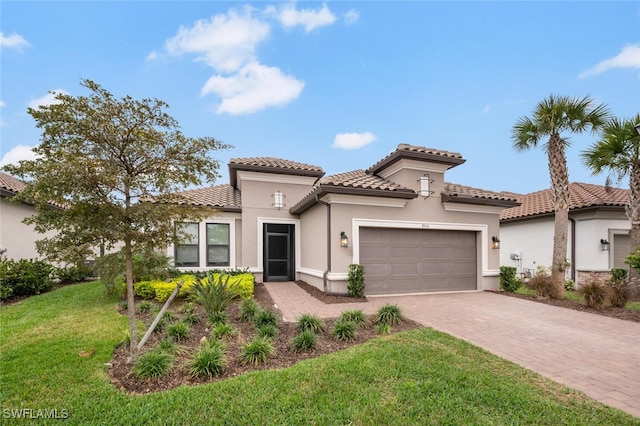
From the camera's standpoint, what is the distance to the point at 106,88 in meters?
4.30

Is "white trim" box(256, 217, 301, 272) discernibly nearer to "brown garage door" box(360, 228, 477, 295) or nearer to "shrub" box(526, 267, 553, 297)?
"brown garage door" box(360, 228, 477, 295)

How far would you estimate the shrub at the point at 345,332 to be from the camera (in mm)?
5527

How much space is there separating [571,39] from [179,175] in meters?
13.2

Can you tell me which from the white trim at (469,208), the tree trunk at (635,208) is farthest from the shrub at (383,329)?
the tree trunk at (635,208)

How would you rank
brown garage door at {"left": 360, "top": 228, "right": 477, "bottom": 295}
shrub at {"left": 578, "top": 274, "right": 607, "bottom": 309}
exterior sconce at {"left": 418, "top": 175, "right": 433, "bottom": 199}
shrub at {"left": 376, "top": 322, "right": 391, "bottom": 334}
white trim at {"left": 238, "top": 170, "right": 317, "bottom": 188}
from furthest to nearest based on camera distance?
white trim at {"left": 238, "top": 170, "right": 317, "bottom": 188} < exterior sconce at {"left": 418, "top": 175, "right": 433, "bottom": 199} < brown garage door at {"left": 360, "top": 228, "right": 477, "bottom": 295} < shrub at {"left": 578, "top": 274, "right": 607, "bottom": 309} < shrub at {"left": 376, "top": 322, "right": 391, "bottom": 334}

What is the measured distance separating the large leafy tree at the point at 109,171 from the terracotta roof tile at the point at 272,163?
8.05 m

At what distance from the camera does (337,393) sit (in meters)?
3.51

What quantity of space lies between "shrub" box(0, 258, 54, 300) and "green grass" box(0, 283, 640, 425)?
6.64 metres

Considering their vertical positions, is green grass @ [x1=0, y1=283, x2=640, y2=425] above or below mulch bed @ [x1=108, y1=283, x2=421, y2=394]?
above

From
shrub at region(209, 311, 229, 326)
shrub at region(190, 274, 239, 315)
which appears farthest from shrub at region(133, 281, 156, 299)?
shrub at region(209, 311, 229, 326)

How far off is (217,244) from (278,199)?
10.2ft

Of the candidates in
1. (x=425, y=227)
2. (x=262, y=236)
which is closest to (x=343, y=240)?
(x=425, y=227)

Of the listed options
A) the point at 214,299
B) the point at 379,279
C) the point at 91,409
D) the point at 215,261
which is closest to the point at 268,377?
the point at 91,409

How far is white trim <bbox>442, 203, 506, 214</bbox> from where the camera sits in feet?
37.9
